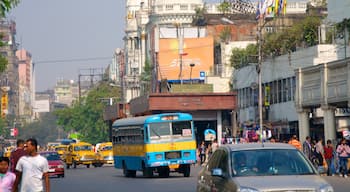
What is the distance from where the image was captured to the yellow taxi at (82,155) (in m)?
67.7

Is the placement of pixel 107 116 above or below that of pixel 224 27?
below

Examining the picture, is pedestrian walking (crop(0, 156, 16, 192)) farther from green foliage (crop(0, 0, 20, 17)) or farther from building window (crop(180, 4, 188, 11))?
building window (crop(180, 4, 188, 11))

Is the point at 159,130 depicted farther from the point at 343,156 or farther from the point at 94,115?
the point at 94,115

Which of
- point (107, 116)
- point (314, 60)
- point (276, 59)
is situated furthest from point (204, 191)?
point (107, 116)

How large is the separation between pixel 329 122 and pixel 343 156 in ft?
36.9

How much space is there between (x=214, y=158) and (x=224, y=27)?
92471 millimetres

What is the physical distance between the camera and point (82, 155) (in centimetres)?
6781

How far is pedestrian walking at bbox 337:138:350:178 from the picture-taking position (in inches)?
1550

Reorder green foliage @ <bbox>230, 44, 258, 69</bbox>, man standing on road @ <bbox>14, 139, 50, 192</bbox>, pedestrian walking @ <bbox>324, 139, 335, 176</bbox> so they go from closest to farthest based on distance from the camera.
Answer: man standing on road @ <bbox>14, 139, 50, 192</bbox>
pedestrian walking @ <bbox>324, 139, 335, 176</bbox>
green foliage @ <bbox>230, 44, 258, 69</bbox>

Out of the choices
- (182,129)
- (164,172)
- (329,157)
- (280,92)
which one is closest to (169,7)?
(280,92)

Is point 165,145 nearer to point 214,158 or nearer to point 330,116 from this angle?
point 330,116

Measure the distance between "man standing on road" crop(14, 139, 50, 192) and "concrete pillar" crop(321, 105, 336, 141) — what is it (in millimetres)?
34057

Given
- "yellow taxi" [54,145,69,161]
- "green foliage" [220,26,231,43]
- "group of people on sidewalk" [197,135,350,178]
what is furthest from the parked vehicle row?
"green foliage" [220,26,231,43]

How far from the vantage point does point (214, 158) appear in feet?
61.2
